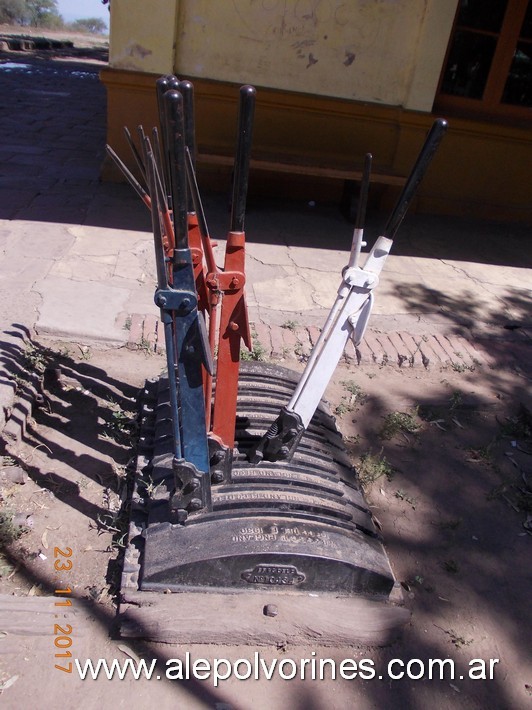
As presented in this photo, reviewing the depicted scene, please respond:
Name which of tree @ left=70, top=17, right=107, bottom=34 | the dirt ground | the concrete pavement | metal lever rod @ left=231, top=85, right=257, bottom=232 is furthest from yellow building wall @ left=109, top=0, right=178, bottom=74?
tree @ left=70, top=17, right=107, bottom=34

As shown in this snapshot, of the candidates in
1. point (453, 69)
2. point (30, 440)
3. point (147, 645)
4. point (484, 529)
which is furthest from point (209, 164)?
point (147, 645)

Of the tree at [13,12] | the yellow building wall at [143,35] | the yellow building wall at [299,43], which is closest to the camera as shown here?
the yellow building wall at [143,35]

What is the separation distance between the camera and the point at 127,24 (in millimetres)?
5367

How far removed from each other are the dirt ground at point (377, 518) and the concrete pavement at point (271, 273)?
0.23 m

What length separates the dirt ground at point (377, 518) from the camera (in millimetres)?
1812

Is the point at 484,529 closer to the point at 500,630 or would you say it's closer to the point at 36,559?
the point at 500,630

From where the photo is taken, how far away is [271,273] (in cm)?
454

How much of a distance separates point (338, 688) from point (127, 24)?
5.44 metres

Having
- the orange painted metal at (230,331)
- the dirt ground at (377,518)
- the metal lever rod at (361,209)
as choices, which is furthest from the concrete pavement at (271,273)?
the metal lever rod at (361,209)

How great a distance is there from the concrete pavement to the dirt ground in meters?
0.23

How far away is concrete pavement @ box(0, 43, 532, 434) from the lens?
3.63 meters

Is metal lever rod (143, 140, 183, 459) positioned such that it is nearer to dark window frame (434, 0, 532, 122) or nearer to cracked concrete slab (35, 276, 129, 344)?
cracked concrete slab (35, 276, 129, 344)

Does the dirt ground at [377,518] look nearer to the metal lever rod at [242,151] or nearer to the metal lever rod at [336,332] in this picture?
the metal lever rod at [336,332]

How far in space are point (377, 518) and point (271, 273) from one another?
7.95ft
